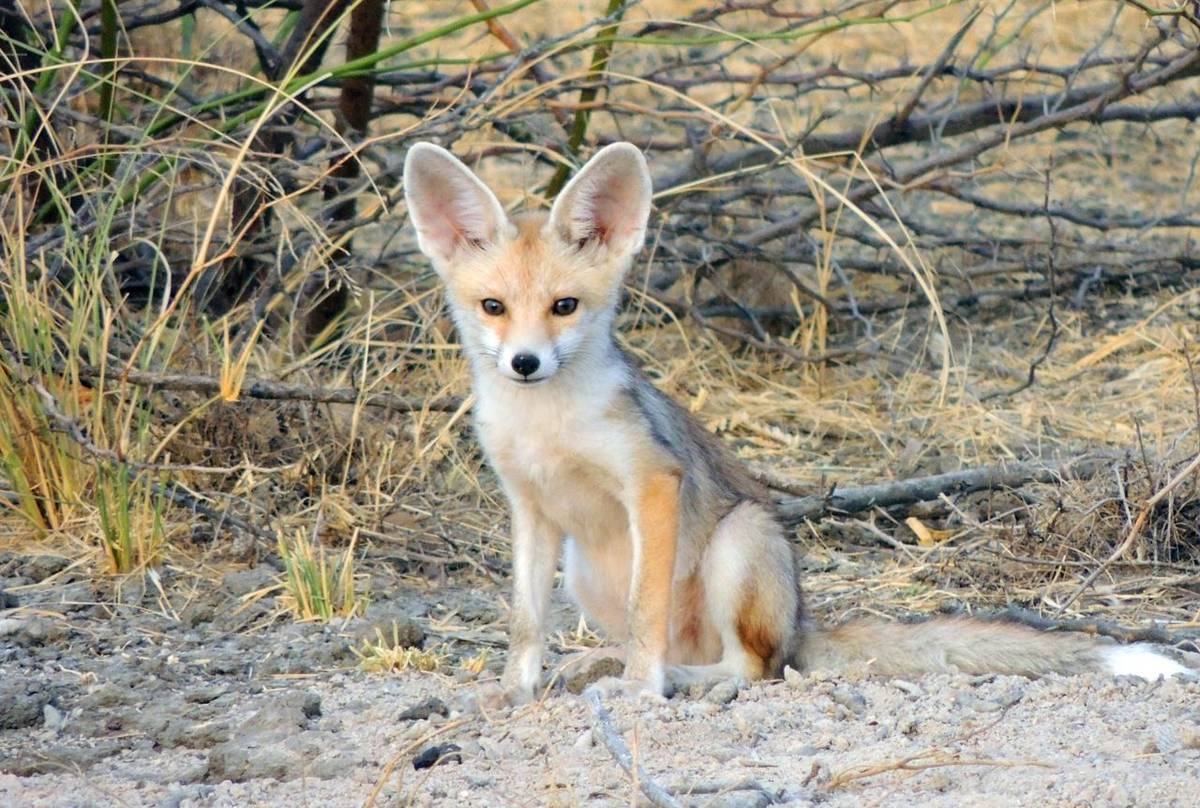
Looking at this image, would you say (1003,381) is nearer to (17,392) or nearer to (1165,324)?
(1165,324)

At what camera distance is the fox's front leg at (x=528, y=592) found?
421 centimetres

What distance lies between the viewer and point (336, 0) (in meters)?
6.11

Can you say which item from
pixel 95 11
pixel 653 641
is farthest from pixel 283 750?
pixel 95 11

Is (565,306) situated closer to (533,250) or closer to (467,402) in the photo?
(533,250)

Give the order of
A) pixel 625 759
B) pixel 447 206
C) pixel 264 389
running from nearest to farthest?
pixel 625 759, pixel 447 206, pixel 264 389

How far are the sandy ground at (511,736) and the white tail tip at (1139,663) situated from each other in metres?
0.11

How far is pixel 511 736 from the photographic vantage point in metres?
3.69

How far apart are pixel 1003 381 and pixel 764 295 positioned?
128cm

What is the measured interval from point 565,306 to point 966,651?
137 cm

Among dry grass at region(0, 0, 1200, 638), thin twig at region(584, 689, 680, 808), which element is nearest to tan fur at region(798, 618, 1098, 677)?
dry grass at region(0, 0, 1200, 638)

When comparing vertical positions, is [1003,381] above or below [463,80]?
below

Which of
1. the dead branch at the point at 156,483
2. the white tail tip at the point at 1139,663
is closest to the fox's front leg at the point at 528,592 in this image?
the dead branch at the point at 156,483

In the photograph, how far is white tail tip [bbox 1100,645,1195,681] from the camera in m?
3.89

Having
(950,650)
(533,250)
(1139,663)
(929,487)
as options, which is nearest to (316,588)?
(533,250)
